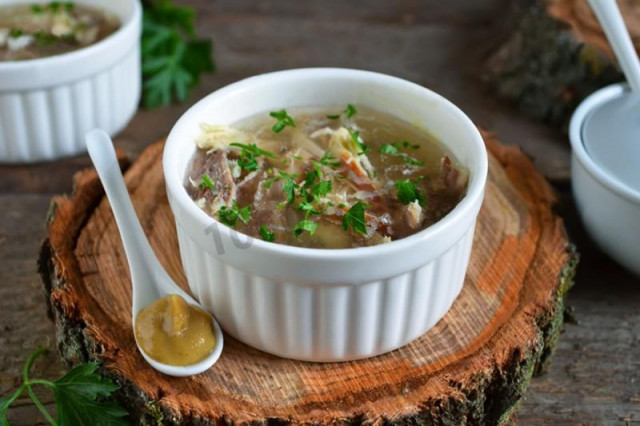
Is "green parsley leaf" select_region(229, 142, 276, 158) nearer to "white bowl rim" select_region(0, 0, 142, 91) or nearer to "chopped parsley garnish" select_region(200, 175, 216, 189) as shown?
"chopped parsley garnish" select_region(200, 175, 216, 189)

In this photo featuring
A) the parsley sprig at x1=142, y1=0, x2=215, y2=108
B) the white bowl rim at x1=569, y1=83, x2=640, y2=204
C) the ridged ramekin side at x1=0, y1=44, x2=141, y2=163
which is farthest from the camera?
the parsley sprig at x1=142, y1=0, x2=215, y2=108

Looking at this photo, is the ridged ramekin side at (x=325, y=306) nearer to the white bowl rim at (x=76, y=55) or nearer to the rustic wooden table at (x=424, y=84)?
the rustic wooden table at (x=424, y=84)

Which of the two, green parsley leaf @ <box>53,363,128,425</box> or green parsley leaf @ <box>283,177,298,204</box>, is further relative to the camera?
green parsley leaf @ <box>283,177,298,204</box>

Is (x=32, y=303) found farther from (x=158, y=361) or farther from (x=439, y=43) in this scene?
(x=439, y=43)

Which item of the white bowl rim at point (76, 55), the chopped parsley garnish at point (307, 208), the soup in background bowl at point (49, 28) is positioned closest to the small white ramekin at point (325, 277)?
the chopped parsley garnish at point (307, 208)

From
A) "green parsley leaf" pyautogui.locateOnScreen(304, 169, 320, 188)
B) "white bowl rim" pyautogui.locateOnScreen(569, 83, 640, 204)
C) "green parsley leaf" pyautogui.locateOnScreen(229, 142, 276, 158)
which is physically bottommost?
"white bowl rim" pyautogui.locateOnScreen(569, 83, 640, 204)

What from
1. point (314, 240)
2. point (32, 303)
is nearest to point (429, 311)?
point (314, 240)

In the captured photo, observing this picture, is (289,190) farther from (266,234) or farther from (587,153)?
(587,153)

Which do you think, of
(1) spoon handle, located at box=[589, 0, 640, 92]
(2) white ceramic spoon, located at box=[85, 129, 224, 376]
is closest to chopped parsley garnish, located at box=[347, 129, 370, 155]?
(2) white ceramic spoon, located at box=[85, 129, 224, 376]
